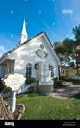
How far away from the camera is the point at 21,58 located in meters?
4.86

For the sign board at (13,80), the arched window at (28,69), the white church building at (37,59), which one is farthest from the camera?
the arched window at (28,69)

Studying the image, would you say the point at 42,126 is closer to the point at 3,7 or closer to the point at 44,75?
the point at 3,7

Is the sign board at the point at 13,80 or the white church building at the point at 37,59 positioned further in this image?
the white church building at the point at 37,59

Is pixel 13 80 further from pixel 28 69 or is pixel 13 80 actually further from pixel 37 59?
pixel 28 69

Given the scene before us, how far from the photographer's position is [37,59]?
5551 mm

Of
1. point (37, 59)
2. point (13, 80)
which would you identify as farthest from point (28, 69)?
point (13, 80)

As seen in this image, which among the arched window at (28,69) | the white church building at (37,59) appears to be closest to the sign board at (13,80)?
the white church building at (37,59)

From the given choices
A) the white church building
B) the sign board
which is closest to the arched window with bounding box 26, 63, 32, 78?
the white church building

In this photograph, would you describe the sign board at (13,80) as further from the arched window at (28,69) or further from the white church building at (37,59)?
the arched window at (28,69)

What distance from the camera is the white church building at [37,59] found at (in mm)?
4649

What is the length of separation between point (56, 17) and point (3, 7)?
0.62 meters

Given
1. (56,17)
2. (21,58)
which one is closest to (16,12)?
(56,17)

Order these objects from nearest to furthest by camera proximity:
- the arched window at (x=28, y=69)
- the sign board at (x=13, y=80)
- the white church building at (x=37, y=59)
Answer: the sign board at (x=13, y=80) < the white church building at (x=37, y=59) < the arched window at (x=28, y=69)

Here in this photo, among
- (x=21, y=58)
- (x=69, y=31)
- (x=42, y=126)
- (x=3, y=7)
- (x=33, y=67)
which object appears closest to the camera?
(x=42, y=126)
